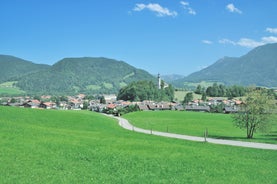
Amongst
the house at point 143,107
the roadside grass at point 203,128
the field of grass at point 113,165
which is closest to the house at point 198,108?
the house at point 143,107

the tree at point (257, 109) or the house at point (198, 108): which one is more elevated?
the tree at point (257, 109)

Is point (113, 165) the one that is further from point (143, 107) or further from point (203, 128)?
point (143, 107)

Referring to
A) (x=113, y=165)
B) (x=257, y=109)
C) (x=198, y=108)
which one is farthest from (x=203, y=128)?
(x=198, y=108)

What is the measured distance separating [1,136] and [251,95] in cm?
3901

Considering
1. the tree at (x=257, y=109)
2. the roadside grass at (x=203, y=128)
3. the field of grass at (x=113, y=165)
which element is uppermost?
the tree at (x=257, y=109)

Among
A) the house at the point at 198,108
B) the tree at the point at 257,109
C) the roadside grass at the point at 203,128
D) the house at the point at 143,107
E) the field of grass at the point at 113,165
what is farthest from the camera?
the house at the point at 143,107

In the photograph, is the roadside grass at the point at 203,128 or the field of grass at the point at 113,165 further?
the roadside grass at the point at 203,128

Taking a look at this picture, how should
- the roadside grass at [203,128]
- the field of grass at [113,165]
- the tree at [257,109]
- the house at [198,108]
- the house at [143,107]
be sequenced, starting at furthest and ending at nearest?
the house at [143,107] → the house at [198,108] → the roadside grass at [203,128] → the tree at [257,109] → the field of grass at [113,165]

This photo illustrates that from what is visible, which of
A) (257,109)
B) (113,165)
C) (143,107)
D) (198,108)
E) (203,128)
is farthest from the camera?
(143,107)

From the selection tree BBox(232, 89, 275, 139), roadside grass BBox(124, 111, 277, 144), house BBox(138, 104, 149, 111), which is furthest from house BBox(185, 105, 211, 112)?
tree BBox(232, 89, 275, 139)

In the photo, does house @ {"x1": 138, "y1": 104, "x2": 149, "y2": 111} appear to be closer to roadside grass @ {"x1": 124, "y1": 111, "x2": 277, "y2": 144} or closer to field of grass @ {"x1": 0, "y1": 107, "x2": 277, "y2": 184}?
roadside grass @ {"x1": 124, "y1": 111, "x2": 277, "y2": 144}

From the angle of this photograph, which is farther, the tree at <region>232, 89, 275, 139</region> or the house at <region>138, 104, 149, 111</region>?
the house at <region>138, 104, 149, 111</region>

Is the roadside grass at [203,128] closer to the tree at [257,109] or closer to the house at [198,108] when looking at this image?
the tree at [257,109]

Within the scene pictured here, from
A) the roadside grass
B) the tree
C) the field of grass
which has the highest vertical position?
the tree
